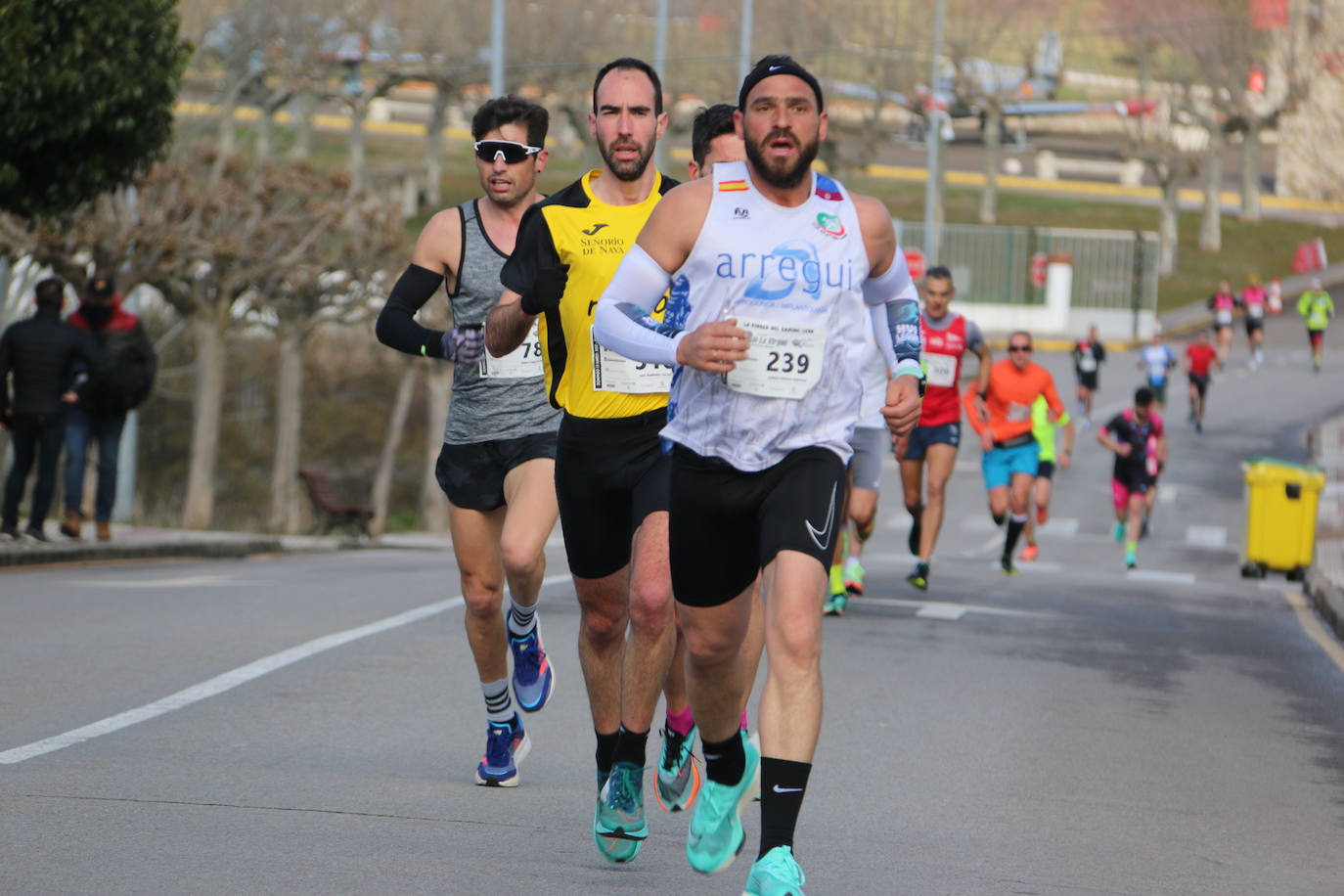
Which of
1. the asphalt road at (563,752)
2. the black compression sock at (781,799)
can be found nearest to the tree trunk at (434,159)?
the asphalt road at (563,752)

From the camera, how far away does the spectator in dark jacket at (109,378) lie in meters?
18.8

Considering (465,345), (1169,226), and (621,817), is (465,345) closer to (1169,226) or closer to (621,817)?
(621,817)

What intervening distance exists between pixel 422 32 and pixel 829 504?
6377 centimetres

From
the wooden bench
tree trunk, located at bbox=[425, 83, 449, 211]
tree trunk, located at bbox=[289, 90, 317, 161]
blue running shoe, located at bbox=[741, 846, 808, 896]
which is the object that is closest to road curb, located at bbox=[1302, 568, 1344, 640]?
blue running shoe, located at bbox=[741, 846, 808, 896]

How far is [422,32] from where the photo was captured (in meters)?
67.9

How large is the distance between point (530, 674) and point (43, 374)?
11.2 m

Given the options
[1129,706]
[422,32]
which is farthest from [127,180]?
[422,32]

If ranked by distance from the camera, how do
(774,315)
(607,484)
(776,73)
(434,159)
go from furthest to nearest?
(434,159), (607,484), (776,73), (774,315)

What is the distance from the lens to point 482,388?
25.5ft

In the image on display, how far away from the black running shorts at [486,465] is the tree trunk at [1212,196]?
69227 mm

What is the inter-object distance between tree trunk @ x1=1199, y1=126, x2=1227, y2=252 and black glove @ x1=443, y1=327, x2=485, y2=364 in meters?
69.6

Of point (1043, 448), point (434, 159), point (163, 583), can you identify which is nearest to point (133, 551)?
point (163, 583)

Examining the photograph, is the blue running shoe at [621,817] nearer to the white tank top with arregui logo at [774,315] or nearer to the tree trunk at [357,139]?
the white tank top with arregui logo at [774,315]

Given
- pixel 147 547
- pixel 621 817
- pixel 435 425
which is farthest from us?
pixel 435 425
